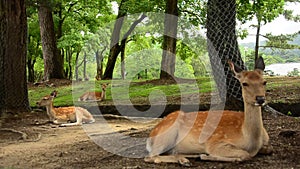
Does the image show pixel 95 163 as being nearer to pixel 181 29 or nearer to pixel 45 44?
pixel 45 44

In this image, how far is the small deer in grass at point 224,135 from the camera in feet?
12.9

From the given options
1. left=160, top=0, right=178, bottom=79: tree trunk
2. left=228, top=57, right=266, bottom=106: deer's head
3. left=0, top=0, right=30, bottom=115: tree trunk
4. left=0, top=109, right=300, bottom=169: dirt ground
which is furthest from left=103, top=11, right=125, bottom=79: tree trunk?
left=228, top=57, right=266, bottom=106: deer's head

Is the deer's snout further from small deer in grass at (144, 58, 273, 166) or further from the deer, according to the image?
the deer

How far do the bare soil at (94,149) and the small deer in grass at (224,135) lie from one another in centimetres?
10

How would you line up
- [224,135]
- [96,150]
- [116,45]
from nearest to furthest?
[224,135], [96,150], [116,45]

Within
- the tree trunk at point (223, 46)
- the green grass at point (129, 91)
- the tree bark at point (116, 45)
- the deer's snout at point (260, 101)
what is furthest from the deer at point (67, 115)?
the tree bark at point (116, 45)

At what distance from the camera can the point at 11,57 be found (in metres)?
9.80

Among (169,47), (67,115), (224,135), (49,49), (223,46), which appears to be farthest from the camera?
(49,49)

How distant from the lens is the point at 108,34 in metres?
31.7

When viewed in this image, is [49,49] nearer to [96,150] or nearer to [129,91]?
[129,91]

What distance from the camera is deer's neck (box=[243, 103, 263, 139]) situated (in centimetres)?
392

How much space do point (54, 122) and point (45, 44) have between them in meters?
10.2

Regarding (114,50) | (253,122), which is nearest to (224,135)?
(253,122)

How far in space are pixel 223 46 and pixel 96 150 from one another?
2985 millimetres
